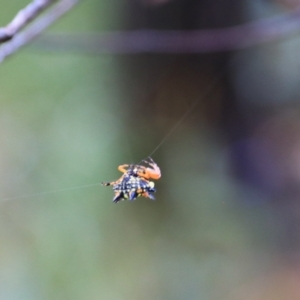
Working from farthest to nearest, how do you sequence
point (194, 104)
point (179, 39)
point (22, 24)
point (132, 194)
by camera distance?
point (194, 104)
point (179, 39)
point (132, 194)
point (22, 24)

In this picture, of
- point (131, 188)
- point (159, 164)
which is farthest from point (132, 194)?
point (159, 164)

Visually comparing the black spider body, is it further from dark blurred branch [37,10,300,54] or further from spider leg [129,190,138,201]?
dark blurred branch [37,10,300,54]

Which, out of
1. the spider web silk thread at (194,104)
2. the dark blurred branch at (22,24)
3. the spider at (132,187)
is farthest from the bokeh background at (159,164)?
the dark blurred branch at (22,24)

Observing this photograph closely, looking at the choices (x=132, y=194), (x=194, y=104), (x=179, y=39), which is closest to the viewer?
(x=132, y=194)

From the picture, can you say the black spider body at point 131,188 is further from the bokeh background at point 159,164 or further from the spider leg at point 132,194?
the bokeh background at point 159,164

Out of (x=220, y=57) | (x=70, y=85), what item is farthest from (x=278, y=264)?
(x=70, y=85)

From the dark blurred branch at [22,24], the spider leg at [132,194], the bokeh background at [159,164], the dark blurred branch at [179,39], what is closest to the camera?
the dark blurred branch at [22,24]

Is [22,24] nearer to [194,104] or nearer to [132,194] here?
[132,194]

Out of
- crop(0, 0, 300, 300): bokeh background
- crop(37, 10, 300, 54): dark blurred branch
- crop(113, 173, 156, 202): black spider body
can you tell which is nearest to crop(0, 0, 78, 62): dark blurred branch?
crop(113, 173, 156, 202): black spider body

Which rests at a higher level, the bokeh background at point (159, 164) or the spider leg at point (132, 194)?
the bokeh background at point (159, 164)
